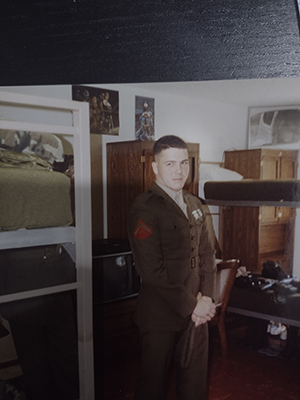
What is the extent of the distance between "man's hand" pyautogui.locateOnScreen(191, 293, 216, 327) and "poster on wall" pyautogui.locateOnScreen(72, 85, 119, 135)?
0.38 m

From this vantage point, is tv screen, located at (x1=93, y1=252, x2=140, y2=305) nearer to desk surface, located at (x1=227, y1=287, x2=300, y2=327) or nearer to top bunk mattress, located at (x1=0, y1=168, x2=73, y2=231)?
top bunk mattress, located at (x1=0, y1=168, x2=73, y2=231)

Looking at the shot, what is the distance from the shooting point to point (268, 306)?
697 mm

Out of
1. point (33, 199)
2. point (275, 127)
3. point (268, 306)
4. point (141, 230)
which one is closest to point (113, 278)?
point (141, 230)

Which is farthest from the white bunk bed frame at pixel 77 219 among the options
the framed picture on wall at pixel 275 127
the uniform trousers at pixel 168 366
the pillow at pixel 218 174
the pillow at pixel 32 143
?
the framed picture on wall at pixel 275 127

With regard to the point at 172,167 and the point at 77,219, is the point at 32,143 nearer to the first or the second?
the point at 77,219

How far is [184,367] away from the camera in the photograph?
0.66 meters

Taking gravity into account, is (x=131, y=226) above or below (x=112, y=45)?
below

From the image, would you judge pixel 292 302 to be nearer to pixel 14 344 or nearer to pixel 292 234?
pixel 292 234

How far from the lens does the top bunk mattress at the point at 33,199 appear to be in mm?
677

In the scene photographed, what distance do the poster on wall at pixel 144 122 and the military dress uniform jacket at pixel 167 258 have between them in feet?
0.34

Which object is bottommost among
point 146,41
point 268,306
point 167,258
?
point 268,306

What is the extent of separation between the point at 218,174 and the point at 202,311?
0.93ft

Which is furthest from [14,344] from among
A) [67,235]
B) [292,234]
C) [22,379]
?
[292,234]

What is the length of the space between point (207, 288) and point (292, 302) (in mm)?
196
